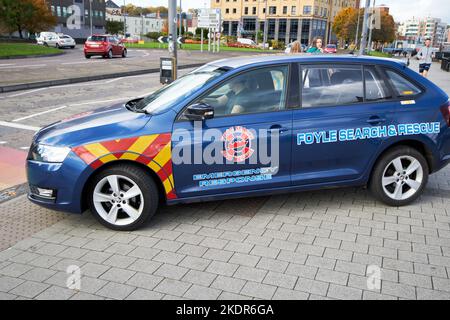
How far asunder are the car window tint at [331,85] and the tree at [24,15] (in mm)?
46524

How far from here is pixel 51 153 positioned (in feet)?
14.0

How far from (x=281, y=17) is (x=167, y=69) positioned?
10679 cm

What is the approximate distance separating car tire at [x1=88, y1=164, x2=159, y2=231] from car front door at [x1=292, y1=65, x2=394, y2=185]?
4.99 feet

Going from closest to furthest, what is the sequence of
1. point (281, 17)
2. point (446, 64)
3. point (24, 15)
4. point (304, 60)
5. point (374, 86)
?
point (304, 60)
point (374, 86)
point (446, 64)
point (24, 15)
point (281, 17)

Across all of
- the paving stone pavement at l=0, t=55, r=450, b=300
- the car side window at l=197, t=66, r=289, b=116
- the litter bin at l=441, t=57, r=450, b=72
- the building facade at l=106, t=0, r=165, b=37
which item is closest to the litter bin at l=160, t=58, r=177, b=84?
the paving stone pavement at l=0, t=55, r=450, b=300

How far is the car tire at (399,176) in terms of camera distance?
4.99 metres

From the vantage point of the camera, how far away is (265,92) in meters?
4.66

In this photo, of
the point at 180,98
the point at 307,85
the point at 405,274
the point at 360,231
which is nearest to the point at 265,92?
the point at 307,85

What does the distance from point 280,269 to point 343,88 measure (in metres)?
2.19

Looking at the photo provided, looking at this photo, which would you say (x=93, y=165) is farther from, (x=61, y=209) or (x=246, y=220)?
(x=246, y=220)

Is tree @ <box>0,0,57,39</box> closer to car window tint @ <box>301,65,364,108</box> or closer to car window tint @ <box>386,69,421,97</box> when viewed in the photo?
car window tint @ <box>301,65,364,108</box>

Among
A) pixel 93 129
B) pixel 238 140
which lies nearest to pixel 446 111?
pixel 238 140

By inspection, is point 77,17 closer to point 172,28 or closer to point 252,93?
point 172,28

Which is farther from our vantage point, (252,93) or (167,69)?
(167,69)
